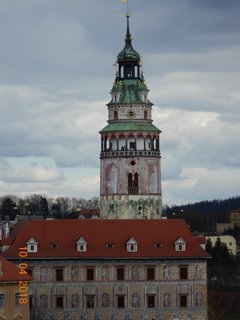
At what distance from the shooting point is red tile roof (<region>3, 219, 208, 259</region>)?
121875 mm

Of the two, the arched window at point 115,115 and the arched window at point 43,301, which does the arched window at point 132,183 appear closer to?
the arched window at point 115,115

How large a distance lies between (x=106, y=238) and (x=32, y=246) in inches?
260

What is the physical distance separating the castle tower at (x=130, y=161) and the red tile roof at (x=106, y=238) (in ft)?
68.2

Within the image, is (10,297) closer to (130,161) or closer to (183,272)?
(183,272)

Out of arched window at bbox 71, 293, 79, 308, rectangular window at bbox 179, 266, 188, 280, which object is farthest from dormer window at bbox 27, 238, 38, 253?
→ rectangular window at bbox 179, 266, 188, 280

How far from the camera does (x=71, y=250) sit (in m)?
122

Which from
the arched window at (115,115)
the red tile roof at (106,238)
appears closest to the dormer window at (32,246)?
the red tile roof at (106,238)

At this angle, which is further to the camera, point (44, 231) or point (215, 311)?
point (215, 311)

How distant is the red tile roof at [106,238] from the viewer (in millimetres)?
121875

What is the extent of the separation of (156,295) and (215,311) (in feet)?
54.6

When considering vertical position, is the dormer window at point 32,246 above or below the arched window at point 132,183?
below

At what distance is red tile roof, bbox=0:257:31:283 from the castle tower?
37.7m

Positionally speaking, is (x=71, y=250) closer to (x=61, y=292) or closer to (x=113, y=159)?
(x=61, y=292)

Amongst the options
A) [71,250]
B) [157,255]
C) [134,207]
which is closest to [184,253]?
[157,255]
